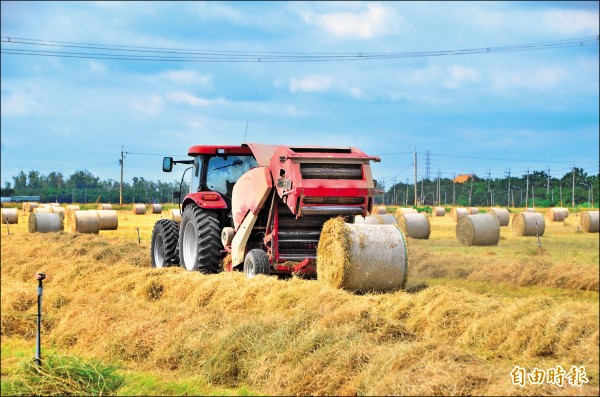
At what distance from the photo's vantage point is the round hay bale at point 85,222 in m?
31.7

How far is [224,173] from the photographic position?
13.6 m

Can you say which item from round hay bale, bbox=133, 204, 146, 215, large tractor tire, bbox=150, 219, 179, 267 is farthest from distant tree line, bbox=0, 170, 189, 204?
large tractor tire, bbox=150, 219, 179, 267

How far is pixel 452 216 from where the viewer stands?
4759 cm

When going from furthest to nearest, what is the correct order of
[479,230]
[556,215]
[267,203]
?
1. [556,215]
2. [479,230]
3. [267,203]

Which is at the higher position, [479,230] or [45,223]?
[45,223]

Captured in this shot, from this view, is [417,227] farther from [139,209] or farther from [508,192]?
[508,192]

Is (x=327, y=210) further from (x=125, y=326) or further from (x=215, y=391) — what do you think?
(x=215, y=391)

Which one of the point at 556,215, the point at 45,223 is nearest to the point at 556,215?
the point at 556,215

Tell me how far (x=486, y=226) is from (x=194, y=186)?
582 inches

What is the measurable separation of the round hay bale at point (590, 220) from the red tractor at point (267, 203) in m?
25.8

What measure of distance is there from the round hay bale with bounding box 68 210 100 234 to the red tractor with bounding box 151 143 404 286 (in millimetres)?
19381

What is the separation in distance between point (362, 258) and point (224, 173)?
13.6ft

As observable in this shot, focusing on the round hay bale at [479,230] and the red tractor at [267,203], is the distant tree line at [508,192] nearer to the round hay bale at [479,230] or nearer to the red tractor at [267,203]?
the round hay bale at [479,230]

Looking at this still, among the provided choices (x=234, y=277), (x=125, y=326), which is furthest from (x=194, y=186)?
(x=125, y=326)
